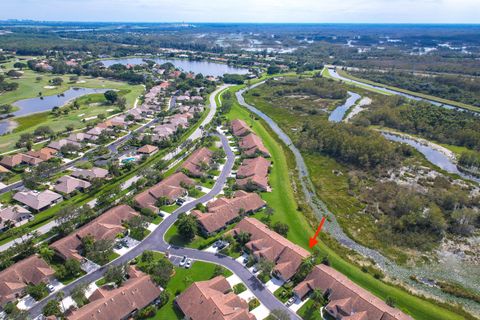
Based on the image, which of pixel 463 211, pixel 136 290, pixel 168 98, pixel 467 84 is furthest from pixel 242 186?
pixel 467 84

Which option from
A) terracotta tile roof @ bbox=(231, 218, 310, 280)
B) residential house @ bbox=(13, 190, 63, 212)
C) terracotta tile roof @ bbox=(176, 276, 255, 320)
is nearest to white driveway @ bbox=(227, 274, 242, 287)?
terracotta tile roof @ bbox=(176, 276, 255, 320)

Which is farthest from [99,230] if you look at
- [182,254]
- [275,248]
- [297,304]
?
[297,304]

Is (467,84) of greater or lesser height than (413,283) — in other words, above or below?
above

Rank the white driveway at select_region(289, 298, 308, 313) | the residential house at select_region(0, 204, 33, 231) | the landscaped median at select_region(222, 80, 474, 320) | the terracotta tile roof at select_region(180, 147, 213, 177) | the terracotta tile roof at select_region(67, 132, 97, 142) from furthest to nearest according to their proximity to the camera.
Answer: the terracotta tile roof at select_region(67, 132, 97, 142) → the terracotta tile roof at select_region(180, 147, 213, 177) → the residential house at select_region(0, 204, 33, 231) → the landscaped median at select_region(222, 80, 474, 320) → the white driveway at select_region(289, 298, 308, 313)

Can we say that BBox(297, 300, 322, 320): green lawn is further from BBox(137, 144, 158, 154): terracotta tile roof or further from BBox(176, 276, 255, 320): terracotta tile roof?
BBox(137, 144, 158, 154): terracotta tile roof

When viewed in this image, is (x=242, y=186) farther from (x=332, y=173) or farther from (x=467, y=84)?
(x=467, y=84)

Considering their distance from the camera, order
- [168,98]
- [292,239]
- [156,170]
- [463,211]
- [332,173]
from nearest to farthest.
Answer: [292,239]
[463,211]
[156,170]
[332,173]
[168,98]
